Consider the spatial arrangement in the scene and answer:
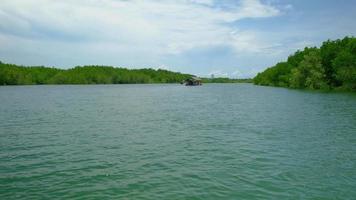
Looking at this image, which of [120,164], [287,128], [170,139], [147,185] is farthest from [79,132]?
[287,128]

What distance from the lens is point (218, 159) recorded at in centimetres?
2031

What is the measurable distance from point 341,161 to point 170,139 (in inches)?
499

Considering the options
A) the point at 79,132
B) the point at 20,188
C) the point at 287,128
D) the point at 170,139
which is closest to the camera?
the point at 20,188

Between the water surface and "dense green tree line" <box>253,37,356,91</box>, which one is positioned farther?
"dense green tree line" <box>253,37,356,91</box>

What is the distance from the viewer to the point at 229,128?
107ft

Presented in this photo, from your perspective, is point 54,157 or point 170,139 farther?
point 170,139

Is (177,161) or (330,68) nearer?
(177,161)

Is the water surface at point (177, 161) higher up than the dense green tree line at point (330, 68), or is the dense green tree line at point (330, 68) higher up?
the dense green tree line at point (330, 68)

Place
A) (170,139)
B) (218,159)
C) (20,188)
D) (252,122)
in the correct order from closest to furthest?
(20,188) < (218,159) < (170,139) < (252,122)

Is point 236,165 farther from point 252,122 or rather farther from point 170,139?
point 252,122

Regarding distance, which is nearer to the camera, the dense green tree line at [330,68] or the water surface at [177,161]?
the water surface at [177,161]

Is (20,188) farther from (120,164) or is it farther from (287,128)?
(287,128)

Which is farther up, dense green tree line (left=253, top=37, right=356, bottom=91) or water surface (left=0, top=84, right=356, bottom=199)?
dense green tree line (left=253, top=37, right=356, bottom=91)

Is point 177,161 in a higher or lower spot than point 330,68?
lower
